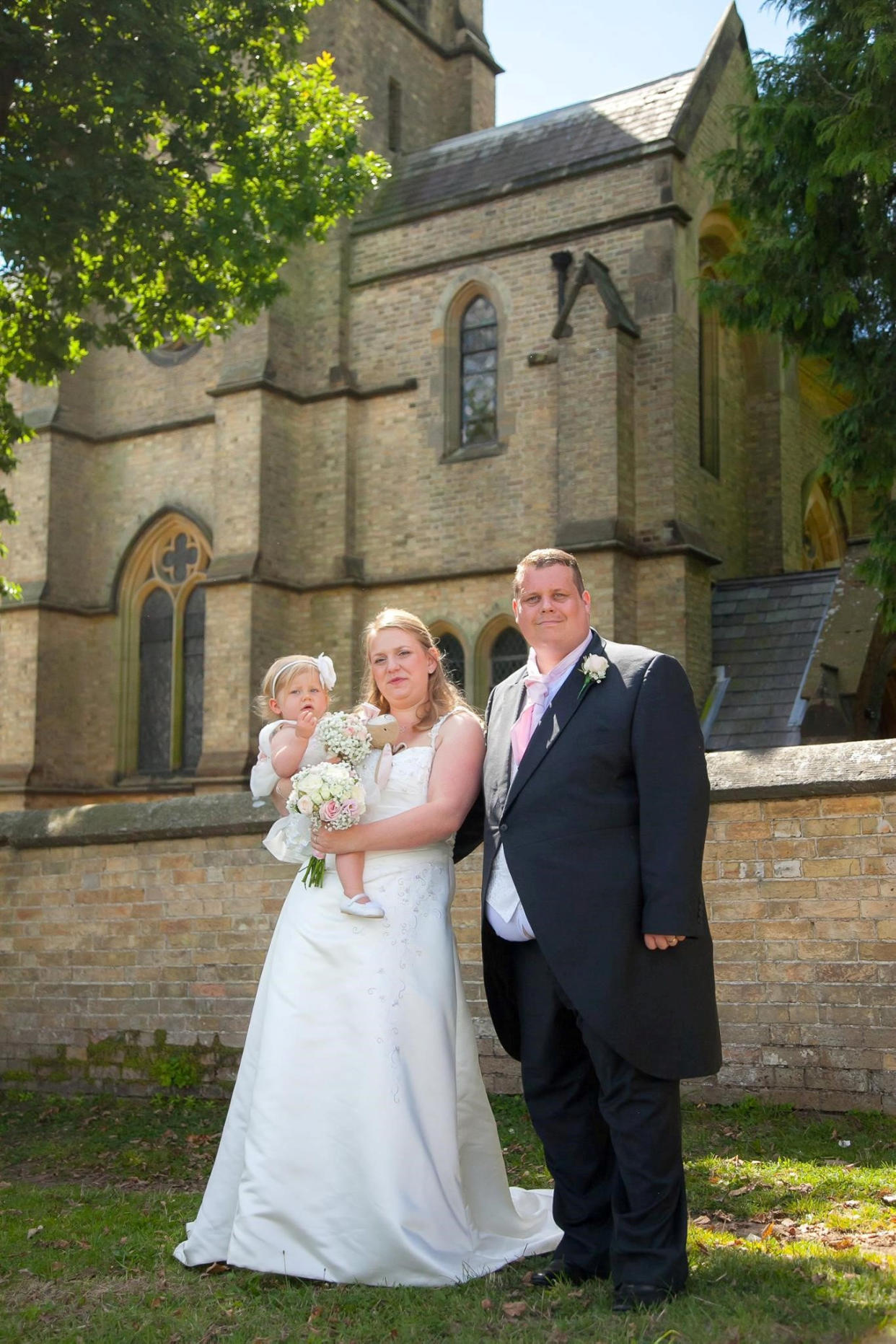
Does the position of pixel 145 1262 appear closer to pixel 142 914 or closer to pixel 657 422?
pixel 142 914

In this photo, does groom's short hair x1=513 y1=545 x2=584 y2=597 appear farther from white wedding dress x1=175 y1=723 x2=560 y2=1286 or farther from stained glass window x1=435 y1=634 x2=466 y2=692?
stained glass window x1=435 y1=634 x2=466 y2=692

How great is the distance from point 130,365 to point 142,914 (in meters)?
13.3

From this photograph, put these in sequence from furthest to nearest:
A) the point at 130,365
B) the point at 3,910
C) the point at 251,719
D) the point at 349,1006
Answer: the point at 130,365
the point at 251,719
the point at 3,910
the point at 349,1006

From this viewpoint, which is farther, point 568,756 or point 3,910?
point 3,910

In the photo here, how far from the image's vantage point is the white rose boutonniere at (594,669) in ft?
12.6

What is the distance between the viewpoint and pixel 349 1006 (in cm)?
416

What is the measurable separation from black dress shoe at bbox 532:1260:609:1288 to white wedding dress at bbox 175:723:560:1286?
0.65 ft

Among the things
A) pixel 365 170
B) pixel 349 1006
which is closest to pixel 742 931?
pixel 349 1006

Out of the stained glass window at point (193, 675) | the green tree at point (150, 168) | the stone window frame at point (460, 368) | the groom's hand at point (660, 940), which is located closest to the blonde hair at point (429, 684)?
the groom's hand at point (660, 940)

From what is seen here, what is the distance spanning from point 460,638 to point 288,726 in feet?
39.9

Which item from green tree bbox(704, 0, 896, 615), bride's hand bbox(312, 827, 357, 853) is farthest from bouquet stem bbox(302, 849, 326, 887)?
green tree bbox(704, 0, 896, 615)

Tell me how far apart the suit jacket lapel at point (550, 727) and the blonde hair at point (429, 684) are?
1.52 ft

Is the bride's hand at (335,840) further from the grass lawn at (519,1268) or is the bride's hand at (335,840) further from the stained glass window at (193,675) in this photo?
the stained glass window at (193,675)

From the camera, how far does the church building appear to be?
1584 centimetres
